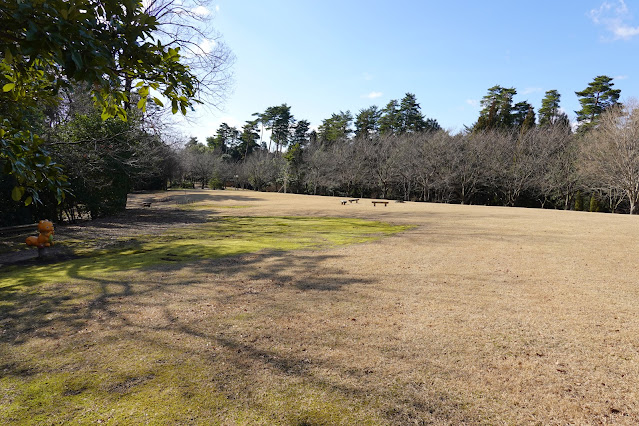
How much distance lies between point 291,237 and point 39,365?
7865mm

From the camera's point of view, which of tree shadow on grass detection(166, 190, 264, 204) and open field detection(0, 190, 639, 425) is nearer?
open field detection(0, 190, 639, 425)

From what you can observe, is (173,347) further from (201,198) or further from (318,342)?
(201,198)

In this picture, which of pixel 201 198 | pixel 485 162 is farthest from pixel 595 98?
pixel 201 198

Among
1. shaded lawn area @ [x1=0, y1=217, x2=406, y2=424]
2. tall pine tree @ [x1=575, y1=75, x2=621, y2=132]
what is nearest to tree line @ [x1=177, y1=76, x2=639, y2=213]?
tall pine tree @ [x1=575, y1=75, x2=621, y2=132]

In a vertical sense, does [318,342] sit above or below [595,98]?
below

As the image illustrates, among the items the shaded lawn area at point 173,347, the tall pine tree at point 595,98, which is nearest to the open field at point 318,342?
the shaded lawn area at point 173,347

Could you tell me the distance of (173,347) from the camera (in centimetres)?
339

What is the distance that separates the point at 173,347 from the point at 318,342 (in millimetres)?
1567

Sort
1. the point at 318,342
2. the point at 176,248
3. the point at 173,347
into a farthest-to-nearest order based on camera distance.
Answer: the point at 176,248, the point at 318,342, the point at 173,347

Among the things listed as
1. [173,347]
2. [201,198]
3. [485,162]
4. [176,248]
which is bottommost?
[173,347]

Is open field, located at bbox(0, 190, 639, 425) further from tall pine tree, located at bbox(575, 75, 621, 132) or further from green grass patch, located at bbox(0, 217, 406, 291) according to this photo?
tall pine tree, located at bbox(575, 75, 621, 132)

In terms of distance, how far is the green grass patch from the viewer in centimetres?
616

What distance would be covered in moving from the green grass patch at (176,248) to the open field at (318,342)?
118 millimetres

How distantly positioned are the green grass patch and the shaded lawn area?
10cm
